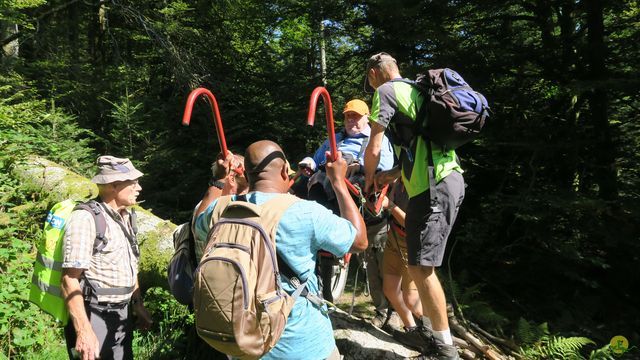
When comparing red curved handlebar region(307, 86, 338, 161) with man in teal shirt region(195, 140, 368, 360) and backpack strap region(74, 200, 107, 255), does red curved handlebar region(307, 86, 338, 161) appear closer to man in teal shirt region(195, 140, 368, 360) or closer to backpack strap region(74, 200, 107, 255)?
man in teal shirt region(195, 140, 368, 360)

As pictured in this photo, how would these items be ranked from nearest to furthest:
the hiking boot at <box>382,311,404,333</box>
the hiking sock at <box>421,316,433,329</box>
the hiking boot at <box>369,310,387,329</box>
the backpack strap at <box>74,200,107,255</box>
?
the backpack strap at <box>74,200,107,255</box> → the hiking sock at <box>421,316,433,329</box> → the hiking boot at <box>382,311,404,333</box> → the hiking boot at <box>369,310,387,329</box>

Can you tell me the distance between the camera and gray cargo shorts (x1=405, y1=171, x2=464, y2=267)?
9.64 ft

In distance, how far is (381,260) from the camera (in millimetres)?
3955

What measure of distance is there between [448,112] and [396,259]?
1.44 meters

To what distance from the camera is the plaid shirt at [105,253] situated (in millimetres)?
2812

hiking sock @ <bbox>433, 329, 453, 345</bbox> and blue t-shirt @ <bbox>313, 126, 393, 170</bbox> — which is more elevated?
blue t-shirt @ <bbox>313, 126, 393, 170</bbox>

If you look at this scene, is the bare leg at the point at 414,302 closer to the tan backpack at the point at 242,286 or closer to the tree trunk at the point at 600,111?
the tan backpack at the point at 242,286

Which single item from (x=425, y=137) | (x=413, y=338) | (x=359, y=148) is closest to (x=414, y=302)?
(x=413, y=338)

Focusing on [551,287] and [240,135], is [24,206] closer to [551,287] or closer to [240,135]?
[240,135]

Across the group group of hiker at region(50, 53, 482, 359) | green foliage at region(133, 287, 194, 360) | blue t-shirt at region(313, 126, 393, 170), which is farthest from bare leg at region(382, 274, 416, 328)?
green foliage at region(133, 287, 194, 360)

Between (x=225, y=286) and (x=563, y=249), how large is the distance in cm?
596

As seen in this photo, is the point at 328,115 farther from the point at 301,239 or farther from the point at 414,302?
the point at 414,302

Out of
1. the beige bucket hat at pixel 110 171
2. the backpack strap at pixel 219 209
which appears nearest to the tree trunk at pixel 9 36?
the beige bucket hat at pixel 110 171

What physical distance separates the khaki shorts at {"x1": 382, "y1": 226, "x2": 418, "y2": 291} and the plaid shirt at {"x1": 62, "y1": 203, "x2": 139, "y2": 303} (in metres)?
2.01
